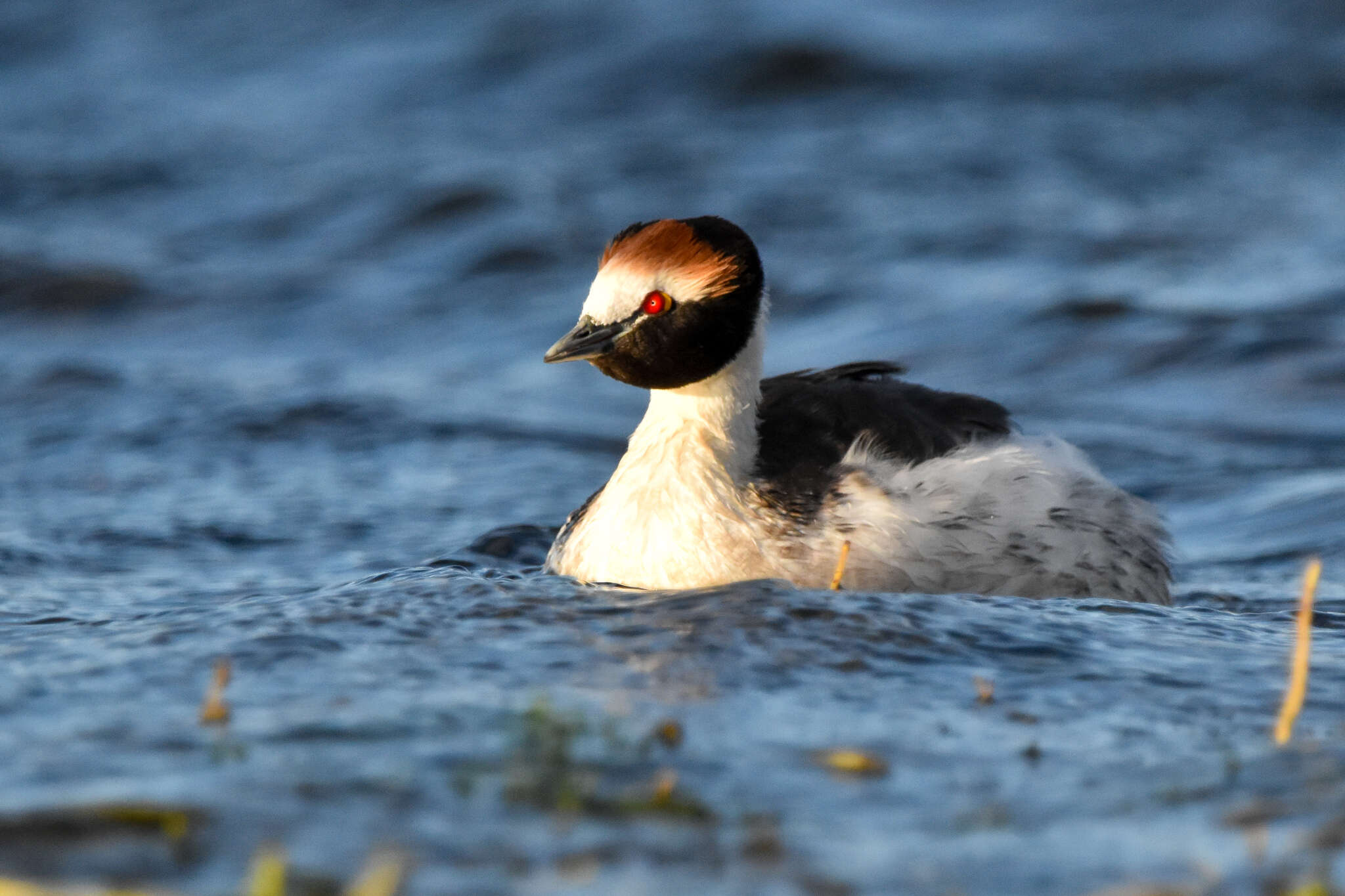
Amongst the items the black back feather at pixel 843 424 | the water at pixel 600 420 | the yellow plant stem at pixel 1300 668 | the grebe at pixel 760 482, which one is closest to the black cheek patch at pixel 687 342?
the grebe at pixel 760 482

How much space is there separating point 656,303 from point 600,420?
4.30 metres

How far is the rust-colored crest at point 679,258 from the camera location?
605cm

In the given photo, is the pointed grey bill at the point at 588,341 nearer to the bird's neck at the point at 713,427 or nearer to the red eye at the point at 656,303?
the red eye at the point at 656,303

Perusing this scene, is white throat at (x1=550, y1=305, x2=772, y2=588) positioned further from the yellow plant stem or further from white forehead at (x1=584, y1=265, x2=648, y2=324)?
the yellow plant stem

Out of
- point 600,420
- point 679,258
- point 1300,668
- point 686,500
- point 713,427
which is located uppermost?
point 679,258

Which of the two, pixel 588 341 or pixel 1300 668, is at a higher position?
pixel 588 341

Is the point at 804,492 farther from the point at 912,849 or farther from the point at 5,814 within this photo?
the point at 5,814

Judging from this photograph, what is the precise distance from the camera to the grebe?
5918mm

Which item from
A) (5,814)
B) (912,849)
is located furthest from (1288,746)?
(5,814)

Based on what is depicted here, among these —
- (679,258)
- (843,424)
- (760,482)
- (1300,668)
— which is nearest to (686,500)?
(760,482)

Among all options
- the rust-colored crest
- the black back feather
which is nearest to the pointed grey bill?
the rust-colored crest

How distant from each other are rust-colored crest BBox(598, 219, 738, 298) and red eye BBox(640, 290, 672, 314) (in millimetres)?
78

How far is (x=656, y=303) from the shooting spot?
6109 millimetres

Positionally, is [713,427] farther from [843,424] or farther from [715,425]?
[843,424]
